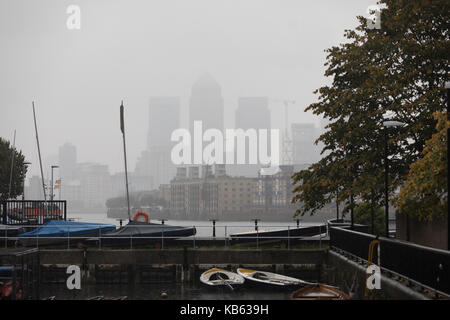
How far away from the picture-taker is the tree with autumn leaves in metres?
31.9

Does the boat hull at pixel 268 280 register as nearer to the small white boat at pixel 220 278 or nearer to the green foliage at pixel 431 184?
the small white boat at pixel 220 278

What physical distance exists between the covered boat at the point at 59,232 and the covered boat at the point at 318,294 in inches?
793

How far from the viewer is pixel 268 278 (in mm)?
36250

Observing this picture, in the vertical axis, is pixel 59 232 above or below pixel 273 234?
above

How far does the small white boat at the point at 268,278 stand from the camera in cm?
3488

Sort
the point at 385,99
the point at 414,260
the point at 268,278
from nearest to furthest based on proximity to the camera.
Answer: the point at 414,260 → the point at 385,99 → the point at 268,278

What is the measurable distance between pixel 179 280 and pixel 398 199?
17.7 m

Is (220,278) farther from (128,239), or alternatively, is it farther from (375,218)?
(375,218)

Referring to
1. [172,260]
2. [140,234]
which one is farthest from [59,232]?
[172,260]

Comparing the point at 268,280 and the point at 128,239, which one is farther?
the point at 128,239

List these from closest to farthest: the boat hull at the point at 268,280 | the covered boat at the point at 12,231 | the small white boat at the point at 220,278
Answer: the boat hull at the point at 268,280 → the small white boat at the point at 220,278 → the covered boat at the point at 12,231

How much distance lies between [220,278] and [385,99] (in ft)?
48.6

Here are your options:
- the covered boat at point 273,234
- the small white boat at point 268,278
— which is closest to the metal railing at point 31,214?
the covered boat at point 273,234
